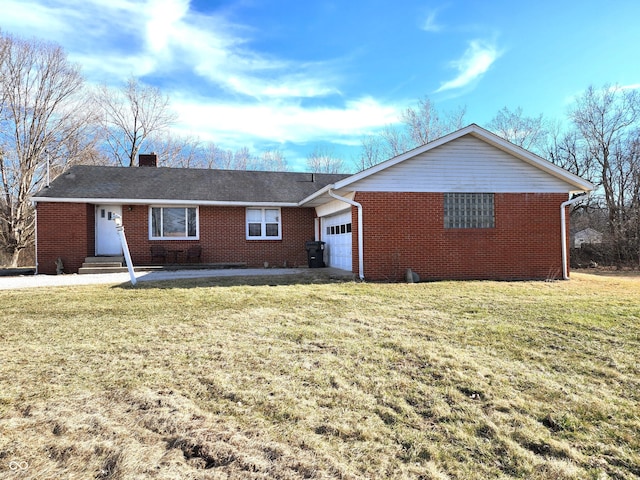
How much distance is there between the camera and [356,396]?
11.5 feet

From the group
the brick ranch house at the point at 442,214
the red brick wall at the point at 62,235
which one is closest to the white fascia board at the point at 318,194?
the brick ranch house at the point at 442,214

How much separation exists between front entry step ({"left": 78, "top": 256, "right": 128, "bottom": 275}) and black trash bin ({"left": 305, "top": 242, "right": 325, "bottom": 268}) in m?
7.05

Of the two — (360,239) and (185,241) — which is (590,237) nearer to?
(360,239)

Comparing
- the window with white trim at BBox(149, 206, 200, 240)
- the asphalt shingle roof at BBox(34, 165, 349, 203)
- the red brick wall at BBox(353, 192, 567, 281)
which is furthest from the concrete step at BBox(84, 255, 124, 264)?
the red brick wall at BBox(353, 192, 567, 281)

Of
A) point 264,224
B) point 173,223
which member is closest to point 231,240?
point 264,224

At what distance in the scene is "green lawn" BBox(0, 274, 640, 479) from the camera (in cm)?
252

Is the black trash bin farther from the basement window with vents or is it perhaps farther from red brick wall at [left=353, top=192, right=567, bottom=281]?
the basement window with vents

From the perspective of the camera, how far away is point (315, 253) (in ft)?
53.1

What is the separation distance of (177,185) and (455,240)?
38.7 feet

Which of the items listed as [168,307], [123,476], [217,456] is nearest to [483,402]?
[217,456]

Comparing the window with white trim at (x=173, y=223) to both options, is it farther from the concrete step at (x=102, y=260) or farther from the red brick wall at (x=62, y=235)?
the red brick wall at (x=62, y=235)

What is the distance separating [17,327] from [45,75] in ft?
87.2

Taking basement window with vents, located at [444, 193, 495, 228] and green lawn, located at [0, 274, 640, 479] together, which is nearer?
green lawn, located at [0, 274, 640, 479]

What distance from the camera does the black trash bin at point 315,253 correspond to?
16.1 metres
